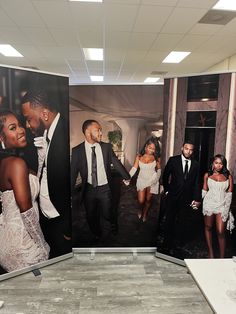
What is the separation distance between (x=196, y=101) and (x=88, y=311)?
240 cm

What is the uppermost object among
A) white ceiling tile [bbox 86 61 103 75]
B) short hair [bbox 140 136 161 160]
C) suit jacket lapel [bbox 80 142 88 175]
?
white ceiling tile [bbox 86 61 103 75]

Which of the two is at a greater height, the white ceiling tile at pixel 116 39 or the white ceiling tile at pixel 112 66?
the white ceiling tile at pixel 116 39

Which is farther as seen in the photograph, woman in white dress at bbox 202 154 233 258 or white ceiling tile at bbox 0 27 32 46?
white ceiling tile at bbox 0 27 32 46

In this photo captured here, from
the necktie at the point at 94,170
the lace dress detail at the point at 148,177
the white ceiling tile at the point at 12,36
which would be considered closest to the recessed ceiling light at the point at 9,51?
the white ceiling tile at the point at 12,36

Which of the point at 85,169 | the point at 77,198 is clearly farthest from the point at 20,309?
the point at 85,169

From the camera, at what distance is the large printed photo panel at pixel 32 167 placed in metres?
2.54

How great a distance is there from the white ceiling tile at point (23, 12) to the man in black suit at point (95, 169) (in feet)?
7.65

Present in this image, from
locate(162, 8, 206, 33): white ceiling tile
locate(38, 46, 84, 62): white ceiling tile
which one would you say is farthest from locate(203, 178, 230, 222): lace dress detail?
locate(38, 46, 84, 62): white ceiling tile

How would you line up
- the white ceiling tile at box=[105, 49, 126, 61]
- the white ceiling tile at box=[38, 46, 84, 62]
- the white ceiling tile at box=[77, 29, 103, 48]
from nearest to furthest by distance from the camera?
1. the white ceiling tile at box=[77, 29, 103, 48]
2. the white ceiling tile at box=[38, 46, 84, 62]
3. the white ceiling tile at box=[105, 49, 126, 61]

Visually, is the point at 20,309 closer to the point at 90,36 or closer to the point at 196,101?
the point at 196,101

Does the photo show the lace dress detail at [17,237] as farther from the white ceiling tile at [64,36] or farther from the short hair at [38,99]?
the white ceiling tile at [64,36]

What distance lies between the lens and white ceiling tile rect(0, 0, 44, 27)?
3.79 metres

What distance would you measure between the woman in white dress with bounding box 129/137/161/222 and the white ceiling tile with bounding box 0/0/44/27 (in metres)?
2.85

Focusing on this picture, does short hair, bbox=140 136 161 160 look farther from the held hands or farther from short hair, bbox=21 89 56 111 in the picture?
short hair, bbox=21 89 56 111
